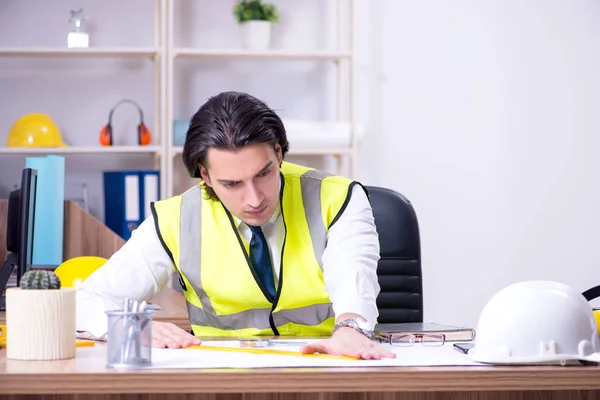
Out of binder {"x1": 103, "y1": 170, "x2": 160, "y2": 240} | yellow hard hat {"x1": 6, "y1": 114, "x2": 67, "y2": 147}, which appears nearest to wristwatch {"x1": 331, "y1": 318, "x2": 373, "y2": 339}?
binder {"x1": 103, "y1": 170, "x2": 160, "y2": 240}

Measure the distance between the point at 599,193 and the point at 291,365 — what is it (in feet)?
11.1

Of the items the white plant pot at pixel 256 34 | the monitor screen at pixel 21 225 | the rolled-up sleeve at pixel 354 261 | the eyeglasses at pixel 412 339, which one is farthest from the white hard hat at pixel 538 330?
the white plant pot at pixel 256 34

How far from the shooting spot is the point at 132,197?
3943 millimetres

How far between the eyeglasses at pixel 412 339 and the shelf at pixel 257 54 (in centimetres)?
244

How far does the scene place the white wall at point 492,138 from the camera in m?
4.35

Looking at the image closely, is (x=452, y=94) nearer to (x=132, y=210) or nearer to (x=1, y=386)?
(x=132, y=210)

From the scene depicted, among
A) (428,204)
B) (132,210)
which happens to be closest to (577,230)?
(428,204)

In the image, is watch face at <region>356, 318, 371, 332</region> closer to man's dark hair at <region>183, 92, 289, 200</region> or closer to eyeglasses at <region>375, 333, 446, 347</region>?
eyeglasses at <region>375, 333, 446, 347</region>

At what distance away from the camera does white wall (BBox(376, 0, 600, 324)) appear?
435cm

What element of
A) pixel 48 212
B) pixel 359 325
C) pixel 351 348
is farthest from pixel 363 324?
pixel 48 212

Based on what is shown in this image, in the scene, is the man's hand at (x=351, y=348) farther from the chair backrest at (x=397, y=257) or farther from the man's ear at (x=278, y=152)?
the chair backrest at (x=397, y=257)

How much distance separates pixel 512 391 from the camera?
57.8 inches

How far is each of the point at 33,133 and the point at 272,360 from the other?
9.19 feet

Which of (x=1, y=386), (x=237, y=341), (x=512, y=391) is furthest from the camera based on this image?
(x=237, y=341)
